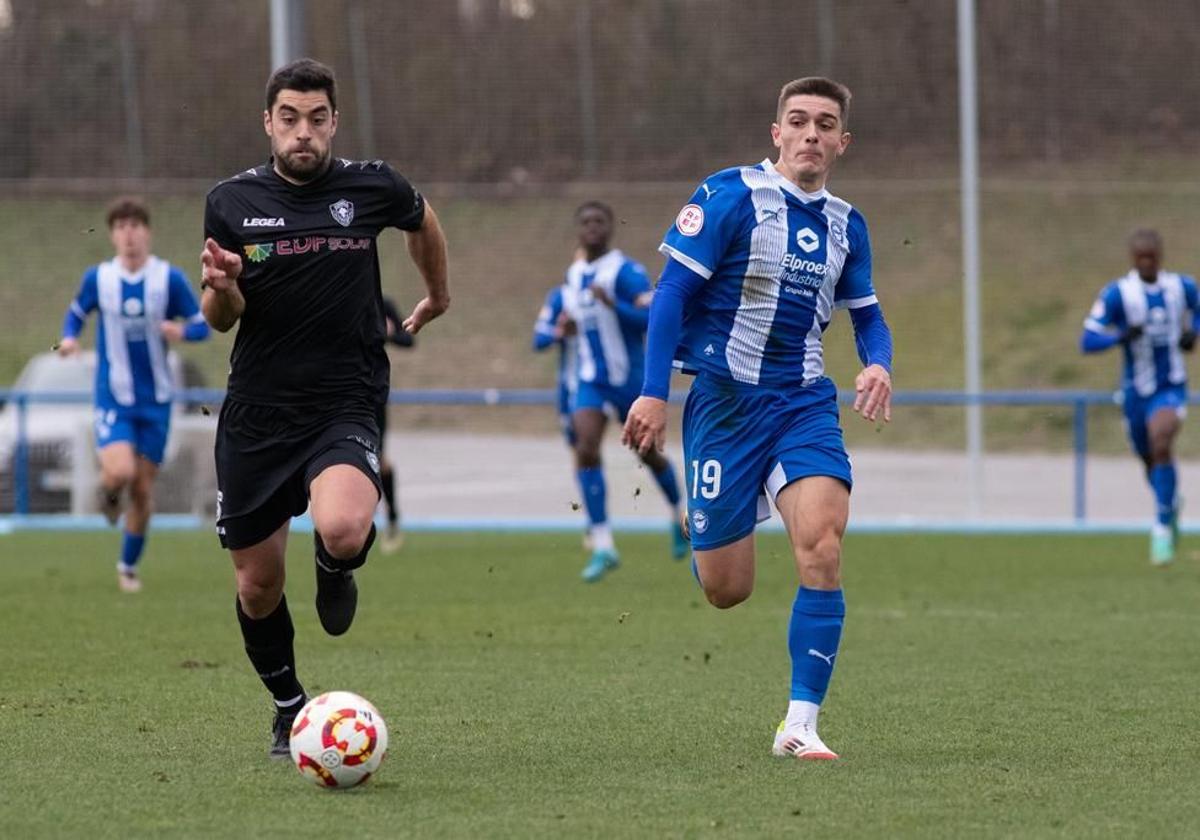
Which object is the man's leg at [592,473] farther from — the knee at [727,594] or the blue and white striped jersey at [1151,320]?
the knee at [727,594]

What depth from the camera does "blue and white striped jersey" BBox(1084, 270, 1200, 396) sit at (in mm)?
14438

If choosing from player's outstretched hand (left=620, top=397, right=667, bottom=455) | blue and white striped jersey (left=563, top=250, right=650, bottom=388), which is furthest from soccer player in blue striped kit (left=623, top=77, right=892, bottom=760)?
blue and white striped jersey (left=563, top=250, right=650, bottom=388)

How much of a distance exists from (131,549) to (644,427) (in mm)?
7300

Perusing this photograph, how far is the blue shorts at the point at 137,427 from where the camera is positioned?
12.8 m

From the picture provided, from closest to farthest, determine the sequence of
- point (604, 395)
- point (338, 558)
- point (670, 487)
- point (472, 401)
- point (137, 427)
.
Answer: point (338, 558) → point (137, 427) → point (604, 395) → point (670, 487) → point (472, 401)

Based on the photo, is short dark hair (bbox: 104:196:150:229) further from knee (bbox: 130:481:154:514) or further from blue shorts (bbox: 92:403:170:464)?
knee (bbox: 130:481:154:514)

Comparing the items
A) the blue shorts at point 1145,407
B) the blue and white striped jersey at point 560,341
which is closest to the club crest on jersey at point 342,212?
the blue and white striped jersey at point 560,341

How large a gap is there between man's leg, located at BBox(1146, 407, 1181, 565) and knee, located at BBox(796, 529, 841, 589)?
8616 mm

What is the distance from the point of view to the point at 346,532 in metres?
6.08

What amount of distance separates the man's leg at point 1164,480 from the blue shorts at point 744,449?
837 cm

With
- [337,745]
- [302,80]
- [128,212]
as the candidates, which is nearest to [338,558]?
[337,745]

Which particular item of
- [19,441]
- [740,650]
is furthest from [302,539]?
[740,650]

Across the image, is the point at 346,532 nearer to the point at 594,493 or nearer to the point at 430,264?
the point at 430,264

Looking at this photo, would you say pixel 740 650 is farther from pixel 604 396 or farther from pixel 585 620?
pixel 604 396
